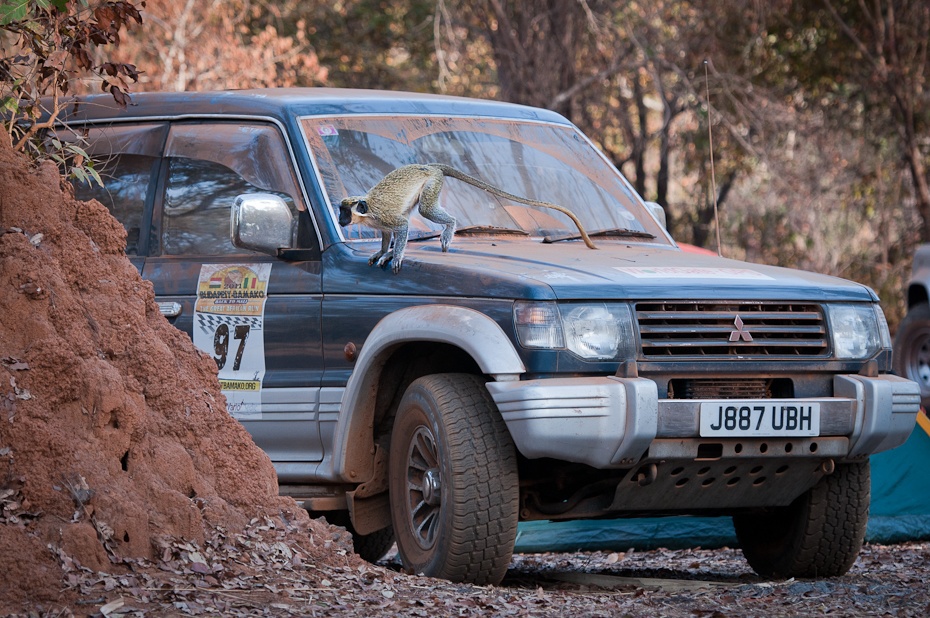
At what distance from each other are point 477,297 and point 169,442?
1.15 m

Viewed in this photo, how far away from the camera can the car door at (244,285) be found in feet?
18.2

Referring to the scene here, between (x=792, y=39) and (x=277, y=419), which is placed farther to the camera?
(x=792, y=39)

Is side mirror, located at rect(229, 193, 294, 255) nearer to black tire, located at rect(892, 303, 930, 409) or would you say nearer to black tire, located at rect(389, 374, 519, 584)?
black tire, located at rect(389, 374, 519, 584)

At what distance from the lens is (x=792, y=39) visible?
1641cm

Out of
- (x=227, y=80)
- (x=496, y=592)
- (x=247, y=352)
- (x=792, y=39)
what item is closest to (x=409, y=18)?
(x=227, y=80)

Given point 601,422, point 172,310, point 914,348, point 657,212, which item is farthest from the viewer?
point 914,348

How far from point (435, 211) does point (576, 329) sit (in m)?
0.97

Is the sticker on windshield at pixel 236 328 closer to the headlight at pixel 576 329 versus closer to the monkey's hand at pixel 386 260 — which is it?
the monkey's hand at pixel 386 260

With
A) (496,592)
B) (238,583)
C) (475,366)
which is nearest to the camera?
(238,583)

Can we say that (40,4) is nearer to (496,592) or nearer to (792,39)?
(496,592)

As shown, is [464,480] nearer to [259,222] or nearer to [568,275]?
[568,275]

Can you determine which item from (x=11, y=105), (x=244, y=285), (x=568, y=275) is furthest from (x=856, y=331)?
(x=11, y=105)

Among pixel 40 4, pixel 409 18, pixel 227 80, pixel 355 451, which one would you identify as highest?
pixel 409 18

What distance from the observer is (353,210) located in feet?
17.7
